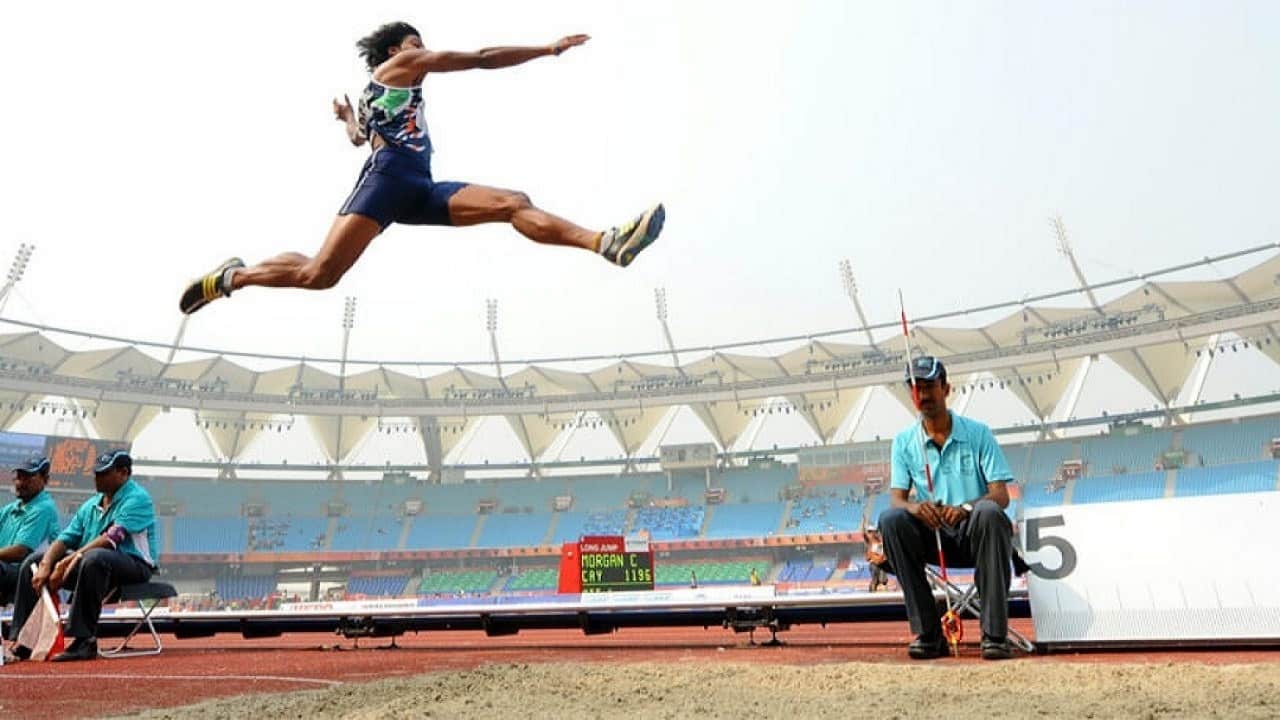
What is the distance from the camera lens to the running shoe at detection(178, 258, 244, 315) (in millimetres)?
4543

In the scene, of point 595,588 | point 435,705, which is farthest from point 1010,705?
point 595,588

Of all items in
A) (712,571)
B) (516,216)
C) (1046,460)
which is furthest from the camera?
(1046,460)

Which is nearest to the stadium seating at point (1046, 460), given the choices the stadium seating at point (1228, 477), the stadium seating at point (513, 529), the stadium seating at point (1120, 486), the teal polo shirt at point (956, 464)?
the stadium seating at point (1120, 486)

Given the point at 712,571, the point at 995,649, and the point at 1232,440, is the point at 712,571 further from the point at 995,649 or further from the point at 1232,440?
the point at 995,649

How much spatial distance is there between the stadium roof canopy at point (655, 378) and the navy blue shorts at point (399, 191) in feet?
110

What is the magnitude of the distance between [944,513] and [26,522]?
5.48 metres

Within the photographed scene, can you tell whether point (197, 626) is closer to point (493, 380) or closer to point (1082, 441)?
point (493, 380)

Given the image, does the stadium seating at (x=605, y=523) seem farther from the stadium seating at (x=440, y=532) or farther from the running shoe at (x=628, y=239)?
the running shoe at (x=628, y=239)

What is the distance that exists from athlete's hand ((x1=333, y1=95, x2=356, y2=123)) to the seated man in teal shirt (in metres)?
2.25

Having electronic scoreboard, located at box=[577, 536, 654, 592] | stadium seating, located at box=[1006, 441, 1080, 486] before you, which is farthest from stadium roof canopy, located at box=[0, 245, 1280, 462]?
electronic scoreboard, located at box=[577, 536, 654, 592]

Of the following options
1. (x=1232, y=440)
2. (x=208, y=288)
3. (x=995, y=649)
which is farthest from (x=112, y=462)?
(x=1232, y=440)

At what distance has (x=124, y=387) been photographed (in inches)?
1458

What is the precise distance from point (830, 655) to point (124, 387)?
1549 inches

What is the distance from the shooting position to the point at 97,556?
17.1 ft
